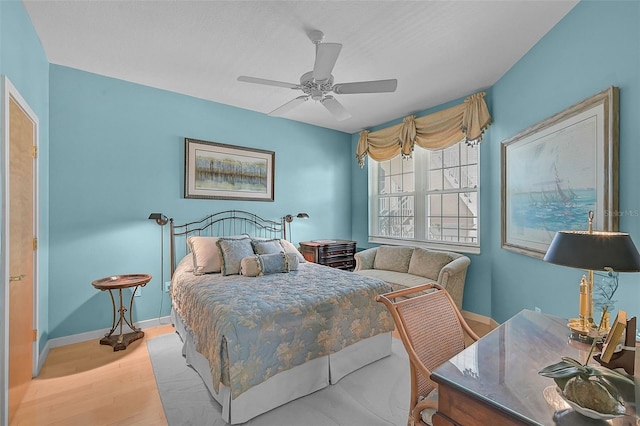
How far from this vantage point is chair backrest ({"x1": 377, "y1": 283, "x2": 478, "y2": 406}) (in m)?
1.38

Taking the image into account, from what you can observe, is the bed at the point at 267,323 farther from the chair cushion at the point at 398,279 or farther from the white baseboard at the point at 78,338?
the chair cushion at the point at 398,279

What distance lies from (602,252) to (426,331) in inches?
32.4

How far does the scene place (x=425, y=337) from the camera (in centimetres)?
147

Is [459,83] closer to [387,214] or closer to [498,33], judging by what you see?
[498,33]

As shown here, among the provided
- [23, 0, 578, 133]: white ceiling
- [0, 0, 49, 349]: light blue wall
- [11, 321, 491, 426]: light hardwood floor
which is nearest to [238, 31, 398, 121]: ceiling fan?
[23, 0, 578, 133]: white ceiling

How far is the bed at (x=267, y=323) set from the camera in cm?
183

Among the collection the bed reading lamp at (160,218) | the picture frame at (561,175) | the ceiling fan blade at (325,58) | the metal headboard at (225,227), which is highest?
the ceiling fan blade at (325,58)

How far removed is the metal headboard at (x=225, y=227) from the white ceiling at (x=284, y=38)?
5.21 ft

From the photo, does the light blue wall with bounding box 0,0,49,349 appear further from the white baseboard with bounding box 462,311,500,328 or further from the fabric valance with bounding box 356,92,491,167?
the white baseboard with bounding box 462,311,500,328

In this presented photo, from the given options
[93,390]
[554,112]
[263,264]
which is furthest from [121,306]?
[554,112]

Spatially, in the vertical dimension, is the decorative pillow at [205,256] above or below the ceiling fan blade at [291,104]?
below

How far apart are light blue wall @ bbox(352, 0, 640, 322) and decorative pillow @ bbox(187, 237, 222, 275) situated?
10.1 ft

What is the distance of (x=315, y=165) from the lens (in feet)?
16.0

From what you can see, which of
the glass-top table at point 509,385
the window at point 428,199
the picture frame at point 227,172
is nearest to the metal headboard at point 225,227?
the picture frame at point 227,172
